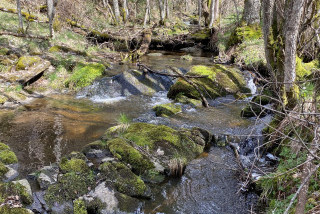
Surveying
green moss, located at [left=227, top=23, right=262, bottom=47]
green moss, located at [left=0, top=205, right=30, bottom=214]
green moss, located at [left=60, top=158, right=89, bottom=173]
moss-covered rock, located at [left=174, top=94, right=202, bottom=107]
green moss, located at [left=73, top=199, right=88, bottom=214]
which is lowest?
green moss, located at [left=73, top=199, right=88, bottom=214]

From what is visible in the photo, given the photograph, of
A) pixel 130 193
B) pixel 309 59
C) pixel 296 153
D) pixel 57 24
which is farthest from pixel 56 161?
pixel 57 24

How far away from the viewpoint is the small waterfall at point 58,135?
5.84 meters

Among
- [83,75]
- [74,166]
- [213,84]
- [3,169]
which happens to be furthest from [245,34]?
[3,169]

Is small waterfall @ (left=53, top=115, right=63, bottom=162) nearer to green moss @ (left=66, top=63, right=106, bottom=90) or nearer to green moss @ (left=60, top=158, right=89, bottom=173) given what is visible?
green moss @ (left=60, top=158, right=89, bottom=173)

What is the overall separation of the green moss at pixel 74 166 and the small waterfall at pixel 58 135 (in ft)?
2.92

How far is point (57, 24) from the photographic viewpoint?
16562mm

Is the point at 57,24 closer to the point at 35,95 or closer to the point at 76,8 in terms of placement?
the point at 76,8

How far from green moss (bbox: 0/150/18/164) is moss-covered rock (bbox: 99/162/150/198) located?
1.93 metres

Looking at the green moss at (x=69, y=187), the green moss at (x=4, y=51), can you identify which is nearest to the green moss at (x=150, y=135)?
the green moss at (x=69, y=187)

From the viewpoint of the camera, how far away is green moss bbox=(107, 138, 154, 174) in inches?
207

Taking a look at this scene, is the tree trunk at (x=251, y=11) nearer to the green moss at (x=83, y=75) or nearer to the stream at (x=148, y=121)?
the stream at (x=148, y=121)

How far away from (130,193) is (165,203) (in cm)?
65

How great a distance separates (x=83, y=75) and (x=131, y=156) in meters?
7.27

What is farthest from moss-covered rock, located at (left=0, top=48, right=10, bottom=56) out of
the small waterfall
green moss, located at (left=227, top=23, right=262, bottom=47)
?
green moss, located at (left=227, top=23, right=262, bottom=47)
